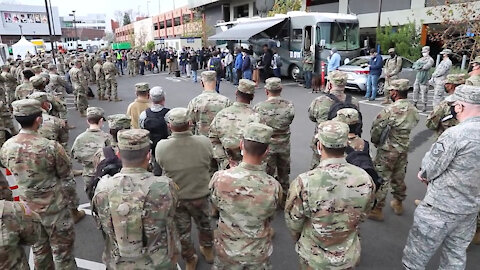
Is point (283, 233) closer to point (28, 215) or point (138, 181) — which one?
point (138, 181)

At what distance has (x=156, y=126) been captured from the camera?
418 centimetres

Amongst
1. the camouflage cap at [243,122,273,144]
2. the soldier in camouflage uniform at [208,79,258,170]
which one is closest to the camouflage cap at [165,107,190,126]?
the soldier in camouflage uniform at [208,79,258,170]

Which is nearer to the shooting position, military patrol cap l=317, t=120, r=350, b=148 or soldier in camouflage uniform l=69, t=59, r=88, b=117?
military patrol cap l=317, t=120, r=350, b=148

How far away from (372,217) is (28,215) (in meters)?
4.10

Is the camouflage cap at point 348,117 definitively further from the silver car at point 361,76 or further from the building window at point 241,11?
the building window at point 241,11

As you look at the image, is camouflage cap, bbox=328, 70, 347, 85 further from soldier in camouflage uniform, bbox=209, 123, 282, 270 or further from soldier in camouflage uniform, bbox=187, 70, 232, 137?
soldier in camouflage uniform, bbox=209, 123, 282, 270

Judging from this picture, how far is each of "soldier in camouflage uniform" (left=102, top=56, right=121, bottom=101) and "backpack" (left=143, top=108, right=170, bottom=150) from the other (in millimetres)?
9119

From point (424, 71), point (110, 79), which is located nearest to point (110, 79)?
point (110, 79)

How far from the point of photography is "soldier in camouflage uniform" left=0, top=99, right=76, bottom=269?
10.1ft

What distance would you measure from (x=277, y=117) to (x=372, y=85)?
28.1 ft

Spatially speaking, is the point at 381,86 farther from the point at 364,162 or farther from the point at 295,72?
the point at 364,162

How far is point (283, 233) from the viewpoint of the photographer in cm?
432

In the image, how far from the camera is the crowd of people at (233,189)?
2299 mm

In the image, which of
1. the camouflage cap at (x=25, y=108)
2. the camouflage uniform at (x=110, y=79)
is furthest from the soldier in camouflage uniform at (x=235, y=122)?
the camouflage uniform at (x=110, y=79)
